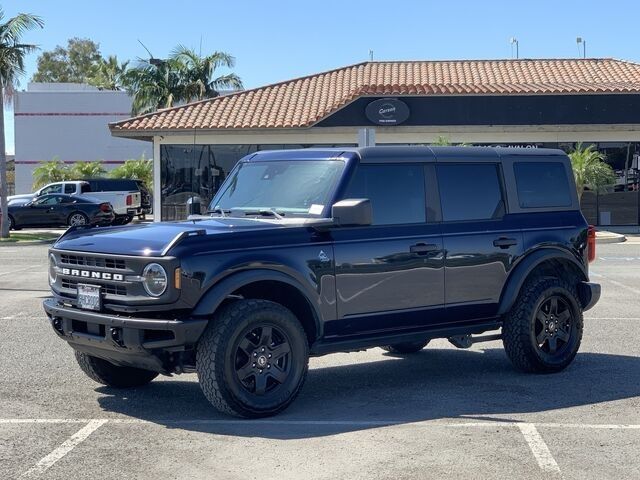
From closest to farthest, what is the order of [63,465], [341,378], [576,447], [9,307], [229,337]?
[63,465] → [576,447] → [229,337] → [341,378] → [9,307]

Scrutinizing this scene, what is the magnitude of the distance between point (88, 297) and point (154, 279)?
0.75m

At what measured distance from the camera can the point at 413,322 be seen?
793cm

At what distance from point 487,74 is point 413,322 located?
101 feet

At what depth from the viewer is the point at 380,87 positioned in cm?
3275

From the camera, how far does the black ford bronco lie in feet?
22.4

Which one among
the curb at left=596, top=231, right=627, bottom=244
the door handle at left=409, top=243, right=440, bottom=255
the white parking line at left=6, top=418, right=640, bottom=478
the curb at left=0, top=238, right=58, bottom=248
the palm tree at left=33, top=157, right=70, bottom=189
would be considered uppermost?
the palm tree at left=33, top=157, right=70, bottom=189

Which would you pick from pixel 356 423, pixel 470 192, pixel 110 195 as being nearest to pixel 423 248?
pixel 470 192

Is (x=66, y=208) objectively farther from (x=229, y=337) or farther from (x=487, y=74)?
(x=229, y=337)

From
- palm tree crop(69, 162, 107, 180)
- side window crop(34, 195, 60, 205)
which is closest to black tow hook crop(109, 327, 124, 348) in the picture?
side window crop(34, 195, 60, 205)

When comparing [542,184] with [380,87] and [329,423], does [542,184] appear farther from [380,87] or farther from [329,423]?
[380,87]

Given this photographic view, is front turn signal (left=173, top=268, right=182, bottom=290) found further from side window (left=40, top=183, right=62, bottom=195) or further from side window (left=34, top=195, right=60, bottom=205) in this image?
side window (left=40, top=183, right=62, bottom=195)

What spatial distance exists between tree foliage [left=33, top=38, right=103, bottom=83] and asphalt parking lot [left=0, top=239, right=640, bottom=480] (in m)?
77.8

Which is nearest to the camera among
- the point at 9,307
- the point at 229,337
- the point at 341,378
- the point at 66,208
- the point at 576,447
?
the point at 576,447

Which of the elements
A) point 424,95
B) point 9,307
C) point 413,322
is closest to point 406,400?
point 413,322
